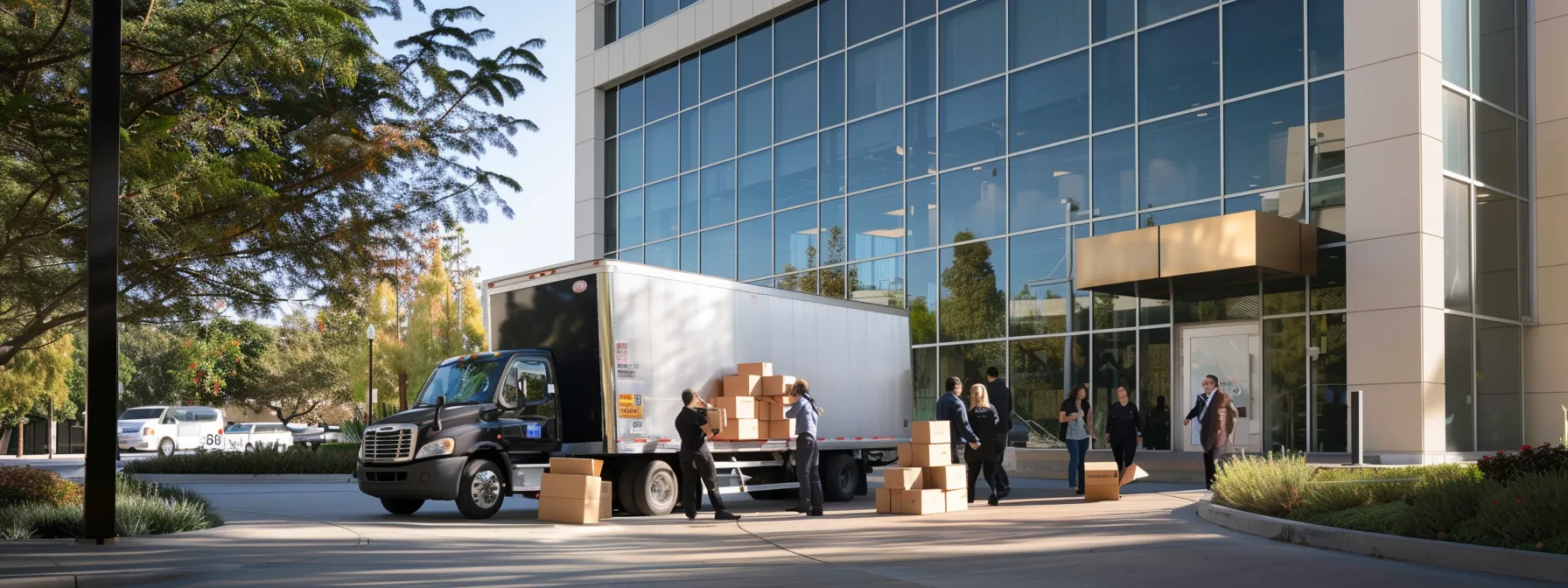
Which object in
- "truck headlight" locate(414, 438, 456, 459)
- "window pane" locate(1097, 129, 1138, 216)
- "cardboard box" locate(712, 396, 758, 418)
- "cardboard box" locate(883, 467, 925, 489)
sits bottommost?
Answer: "cardboard box" locate(883, 467, 925, 489)

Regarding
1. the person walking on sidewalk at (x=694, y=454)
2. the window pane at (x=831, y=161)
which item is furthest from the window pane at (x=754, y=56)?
the person walking on sidewalk at (x=694, y=454)

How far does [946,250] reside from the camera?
2720 centimetres

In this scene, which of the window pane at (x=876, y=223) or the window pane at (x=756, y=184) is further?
the window pane at (x=756, y=184)

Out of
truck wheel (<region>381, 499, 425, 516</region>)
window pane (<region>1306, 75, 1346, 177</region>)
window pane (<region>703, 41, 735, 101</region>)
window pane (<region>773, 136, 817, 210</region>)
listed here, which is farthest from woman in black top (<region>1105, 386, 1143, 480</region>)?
window pane (<region>703, 41, 735, 101</region>)

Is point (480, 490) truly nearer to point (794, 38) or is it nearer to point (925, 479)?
point (925, 479)

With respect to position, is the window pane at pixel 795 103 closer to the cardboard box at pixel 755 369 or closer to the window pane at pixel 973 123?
the window pane at pixel 973 123

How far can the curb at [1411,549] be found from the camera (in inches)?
369

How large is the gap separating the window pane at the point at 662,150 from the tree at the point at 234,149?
16.8 meters

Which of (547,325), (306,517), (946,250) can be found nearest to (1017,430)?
(946,250)

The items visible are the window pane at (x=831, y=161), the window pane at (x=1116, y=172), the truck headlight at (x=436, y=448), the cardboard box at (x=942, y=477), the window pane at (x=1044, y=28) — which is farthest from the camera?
the window pane at (x=831, y=161)

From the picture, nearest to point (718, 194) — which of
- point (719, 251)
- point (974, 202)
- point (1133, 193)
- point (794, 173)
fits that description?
point (719, 251)

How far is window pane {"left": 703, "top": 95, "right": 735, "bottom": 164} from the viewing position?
32719 millimetres

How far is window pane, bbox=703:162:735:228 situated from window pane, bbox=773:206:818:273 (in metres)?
1.74

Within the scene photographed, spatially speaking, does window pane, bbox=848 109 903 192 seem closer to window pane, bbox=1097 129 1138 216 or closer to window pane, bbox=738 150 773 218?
window pane, bbox=738 150 773 218
